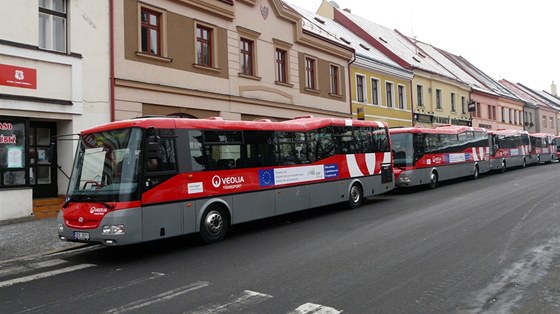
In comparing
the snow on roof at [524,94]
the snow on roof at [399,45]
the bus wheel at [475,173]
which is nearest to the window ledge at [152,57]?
the bus wheel at [475,173]

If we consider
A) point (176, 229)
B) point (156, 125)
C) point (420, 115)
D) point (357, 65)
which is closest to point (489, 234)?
point (176, 229)

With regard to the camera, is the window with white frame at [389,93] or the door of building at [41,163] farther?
the window with white frame at [389,93]

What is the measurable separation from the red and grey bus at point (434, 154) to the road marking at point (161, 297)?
1376cm

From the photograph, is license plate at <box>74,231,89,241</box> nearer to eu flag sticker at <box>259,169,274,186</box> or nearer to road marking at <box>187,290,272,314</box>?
road marking at <box>187,290,272,314</box>

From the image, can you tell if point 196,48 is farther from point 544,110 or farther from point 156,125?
point 544,110

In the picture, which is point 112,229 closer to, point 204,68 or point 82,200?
point 82,200

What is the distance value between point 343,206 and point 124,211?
823 centimetres

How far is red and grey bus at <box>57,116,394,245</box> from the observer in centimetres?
800

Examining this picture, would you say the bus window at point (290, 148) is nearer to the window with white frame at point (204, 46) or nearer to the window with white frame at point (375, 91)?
the window with white frame at point (204, 46)

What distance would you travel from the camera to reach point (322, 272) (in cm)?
648

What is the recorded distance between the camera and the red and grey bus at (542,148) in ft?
123

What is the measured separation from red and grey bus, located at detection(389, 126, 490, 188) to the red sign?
44.0 ft

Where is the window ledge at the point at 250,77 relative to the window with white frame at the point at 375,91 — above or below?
below

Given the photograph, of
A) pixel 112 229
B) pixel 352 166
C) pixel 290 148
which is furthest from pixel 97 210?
pixel 352 166
